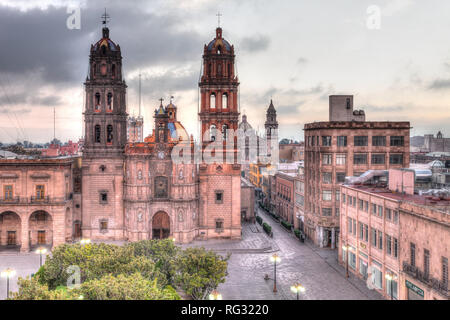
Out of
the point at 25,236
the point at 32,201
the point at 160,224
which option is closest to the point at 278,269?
the point at 160,224

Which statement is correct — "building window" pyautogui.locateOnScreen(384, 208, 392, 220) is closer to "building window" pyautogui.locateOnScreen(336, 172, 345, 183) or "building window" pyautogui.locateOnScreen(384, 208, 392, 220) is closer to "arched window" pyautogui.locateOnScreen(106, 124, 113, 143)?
"building window" pyautogui.locateOnScreen(336, 172, 345, 183)

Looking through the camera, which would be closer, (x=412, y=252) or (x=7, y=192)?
(x=412, y=252)

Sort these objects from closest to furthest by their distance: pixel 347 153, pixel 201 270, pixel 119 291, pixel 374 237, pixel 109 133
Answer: pixel 119 291
pixel 201 270
pixel 374 237
pixel 347 153
pixel 109 133

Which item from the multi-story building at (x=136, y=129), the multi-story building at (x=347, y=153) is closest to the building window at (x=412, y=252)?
the multi-story building at (x=347, y=153)

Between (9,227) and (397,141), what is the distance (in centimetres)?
5459

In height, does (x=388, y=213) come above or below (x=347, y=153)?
below

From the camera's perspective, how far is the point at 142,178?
192 ft

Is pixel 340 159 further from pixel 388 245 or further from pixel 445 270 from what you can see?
pixel 445 270

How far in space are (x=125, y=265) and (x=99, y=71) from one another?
1551 inches

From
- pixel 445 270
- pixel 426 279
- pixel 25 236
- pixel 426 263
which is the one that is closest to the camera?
pixel 445 270

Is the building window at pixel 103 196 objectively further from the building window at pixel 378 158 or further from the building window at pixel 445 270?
the building window at pixel 445 270

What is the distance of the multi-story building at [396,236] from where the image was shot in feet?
90.7
